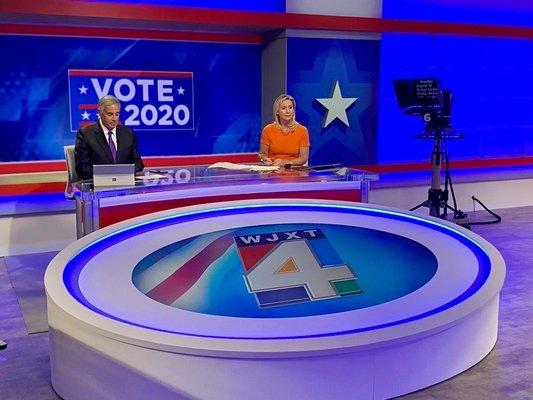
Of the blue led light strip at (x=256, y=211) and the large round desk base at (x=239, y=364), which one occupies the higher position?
the blue led light strip at (x=256, y=211)

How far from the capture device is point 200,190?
3.97 metres

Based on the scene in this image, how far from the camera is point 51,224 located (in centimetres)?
557

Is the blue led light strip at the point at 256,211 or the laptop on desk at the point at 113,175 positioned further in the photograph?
the laptop on desk at the point at 113,175

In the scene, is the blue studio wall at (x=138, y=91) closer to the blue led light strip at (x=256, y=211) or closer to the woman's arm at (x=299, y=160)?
the woman's arm at (x=299, y=160)

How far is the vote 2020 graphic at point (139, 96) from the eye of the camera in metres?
5.90

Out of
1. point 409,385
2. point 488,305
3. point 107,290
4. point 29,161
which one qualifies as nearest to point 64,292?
point 107,290

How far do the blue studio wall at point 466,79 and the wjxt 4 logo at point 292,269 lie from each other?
4096 mm

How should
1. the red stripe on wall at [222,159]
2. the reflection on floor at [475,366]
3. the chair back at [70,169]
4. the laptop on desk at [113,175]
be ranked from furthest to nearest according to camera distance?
the red stripe on wall at [222,159]
the chair back at [70,169]
the laptop on desk at [113,175]
the reflection on floor at [475,366]

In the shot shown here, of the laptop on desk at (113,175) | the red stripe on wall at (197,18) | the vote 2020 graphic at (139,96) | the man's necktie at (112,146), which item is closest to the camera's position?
the laptop on desk at (113,175)

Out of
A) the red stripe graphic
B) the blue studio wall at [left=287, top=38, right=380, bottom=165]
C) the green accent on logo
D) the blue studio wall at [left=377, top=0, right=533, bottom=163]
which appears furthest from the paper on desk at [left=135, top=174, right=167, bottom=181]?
the blue studio wall at [left=377, top=0, right=533, bottom=163]

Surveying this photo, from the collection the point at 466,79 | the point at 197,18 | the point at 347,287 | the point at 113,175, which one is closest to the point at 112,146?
the point at 113,175

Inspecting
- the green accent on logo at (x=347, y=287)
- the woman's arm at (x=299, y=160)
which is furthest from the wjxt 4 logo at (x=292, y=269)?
the woman's arm at (x=299, y=160)

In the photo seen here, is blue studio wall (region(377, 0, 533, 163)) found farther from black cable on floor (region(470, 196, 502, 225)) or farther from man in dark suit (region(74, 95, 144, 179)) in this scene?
man in dark suit (region(74, 95, 144, 179))

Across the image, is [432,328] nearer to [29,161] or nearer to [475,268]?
[475,268]
